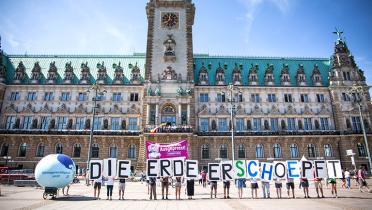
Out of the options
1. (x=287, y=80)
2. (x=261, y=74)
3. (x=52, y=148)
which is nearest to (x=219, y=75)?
(x=261, y=74)

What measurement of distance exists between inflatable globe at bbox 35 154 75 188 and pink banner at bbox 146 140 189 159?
1973 cm

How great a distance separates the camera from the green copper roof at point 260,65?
2468 inches

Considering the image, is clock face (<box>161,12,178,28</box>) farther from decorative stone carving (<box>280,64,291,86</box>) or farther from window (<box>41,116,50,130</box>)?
window (<box>41,116,50,130</box>)

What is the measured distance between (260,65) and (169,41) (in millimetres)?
25376

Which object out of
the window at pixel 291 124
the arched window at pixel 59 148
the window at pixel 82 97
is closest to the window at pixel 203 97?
the window at pixel 291 124

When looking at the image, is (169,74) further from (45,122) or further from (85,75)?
(45,122)

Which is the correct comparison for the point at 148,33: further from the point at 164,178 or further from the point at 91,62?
the point at 164,178

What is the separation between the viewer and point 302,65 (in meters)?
66.2

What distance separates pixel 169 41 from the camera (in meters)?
57.5

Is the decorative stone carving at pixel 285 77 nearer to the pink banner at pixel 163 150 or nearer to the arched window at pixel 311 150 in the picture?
the arched window at pixel 311 150

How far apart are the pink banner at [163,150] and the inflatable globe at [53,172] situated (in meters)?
19.7

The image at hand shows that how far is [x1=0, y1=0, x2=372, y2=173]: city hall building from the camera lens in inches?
2106

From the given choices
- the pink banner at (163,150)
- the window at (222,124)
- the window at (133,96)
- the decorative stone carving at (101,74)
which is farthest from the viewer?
the decorative stone carving at (101,74)

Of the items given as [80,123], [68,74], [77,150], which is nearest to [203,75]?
[80,123]
